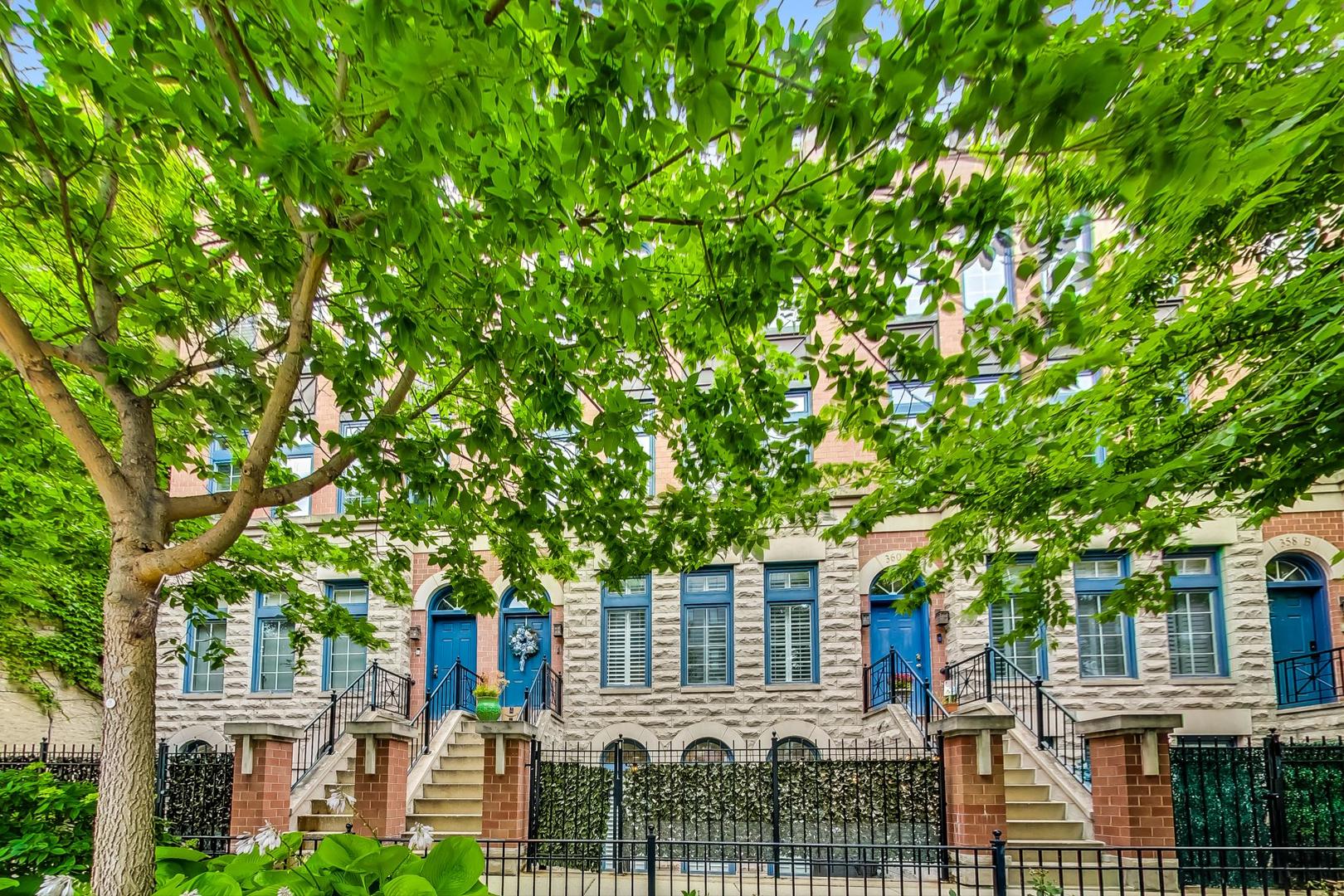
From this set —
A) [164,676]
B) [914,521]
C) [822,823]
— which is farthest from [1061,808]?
[164,676]

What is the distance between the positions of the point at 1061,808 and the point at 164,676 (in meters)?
16.4

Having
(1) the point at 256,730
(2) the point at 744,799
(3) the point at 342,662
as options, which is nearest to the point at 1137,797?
(2) the point at 744,799

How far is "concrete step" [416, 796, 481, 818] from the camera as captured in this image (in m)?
12.3

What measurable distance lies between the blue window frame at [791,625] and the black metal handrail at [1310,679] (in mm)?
7425

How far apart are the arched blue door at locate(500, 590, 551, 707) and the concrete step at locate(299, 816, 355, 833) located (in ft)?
14.2

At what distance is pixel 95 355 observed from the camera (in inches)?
233

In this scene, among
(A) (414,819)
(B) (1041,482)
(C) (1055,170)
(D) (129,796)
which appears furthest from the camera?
(A) (414,819)

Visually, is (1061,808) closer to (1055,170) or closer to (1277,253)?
(1277,253)

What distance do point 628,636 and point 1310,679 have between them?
1133cm

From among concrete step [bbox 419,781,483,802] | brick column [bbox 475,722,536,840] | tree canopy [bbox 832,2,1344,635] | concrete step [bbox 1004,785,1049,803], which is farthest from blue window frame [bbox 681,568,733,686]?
tree canopy [bbox 832,2,1344,635]

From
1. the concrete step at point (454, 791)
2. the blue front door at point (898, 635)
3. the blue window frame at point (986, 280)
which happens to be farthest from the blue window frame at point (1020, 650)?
the concrete step at point (454, 791)

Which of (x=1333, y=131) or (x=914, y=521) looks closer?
(x=1333, y=131)

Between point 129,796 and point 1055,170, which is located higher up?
point 1055,170

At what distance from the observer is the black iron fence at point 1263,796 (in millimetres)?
9312
